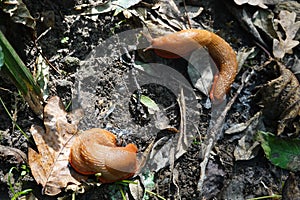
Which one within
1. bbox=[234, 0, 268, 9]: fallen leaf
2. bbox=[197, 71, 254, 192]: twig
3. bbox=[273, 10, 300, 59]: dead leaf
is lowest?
bbox=[197, 71, 254, 192]: twig

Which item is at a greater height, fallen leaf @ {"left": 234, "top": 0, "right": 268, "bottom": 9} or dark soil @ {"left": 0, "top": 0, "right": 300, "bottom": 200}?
fallen leaf @ {"left": 234, "top": 0, "right": 268, "bottom": 9}

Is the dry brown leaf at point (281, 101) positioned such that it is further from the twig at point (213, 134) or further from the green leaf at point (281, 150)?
the twig at point (213, 134)

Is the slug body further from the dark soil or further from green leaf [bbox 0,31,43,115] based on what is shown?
green leaf [bbox 0,31,43,115]

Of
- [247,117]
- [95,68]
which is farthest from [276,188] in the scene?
[95,68]

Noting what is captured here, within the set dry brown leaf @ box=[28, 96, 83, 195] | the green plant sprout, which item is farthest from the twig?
the green plant sprout

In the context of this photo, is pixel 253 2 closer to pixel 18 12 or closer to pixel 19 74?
pixel 18 12
